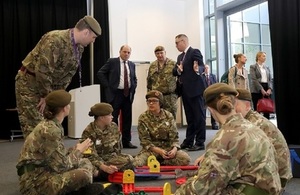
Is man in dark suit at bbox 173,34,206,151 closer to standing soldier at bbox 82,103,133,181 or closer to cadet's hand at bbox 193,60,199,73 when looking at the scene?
cadet's hand at bbox 193,60,199,73

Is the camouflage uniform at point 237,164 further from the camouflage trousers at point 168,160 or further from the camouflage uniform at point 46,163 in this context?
the camouflage trousers at point 168,160

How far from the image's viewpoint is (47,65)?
8.77 feet

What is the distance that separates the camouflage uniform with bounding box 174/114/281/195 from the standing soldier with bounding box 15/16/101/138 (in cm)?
167

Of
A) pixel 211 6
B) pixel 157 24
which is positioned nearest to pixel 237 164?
pixel 211 6

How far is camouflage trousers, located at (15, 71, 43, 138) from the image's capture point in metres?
2.80

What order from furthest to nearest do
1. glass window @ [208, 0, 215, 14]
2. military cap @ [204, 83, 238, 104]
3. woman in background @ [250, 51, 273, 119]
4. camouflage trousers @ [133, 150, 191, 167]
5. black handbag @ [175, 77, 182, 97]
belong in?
glass window @ [208, 0, 215, 14] < woman in background @ [250, 51, 273, 119] < black handbag @ [175, 77, 182, 97] < camouflage trousers @ [133, 150, 191, 167] < military cap @ [204, 83, 238, 104]

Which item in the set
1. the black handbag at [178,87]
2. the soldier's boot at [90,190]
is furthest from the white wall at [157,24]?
the soldier's boot at [90,190]

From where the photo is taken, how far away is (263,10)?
7594 mm

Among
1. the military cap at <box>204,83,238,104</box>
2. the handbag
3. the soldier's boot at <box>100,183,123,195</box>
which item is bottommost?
the soldier's boot at <box>100,183,123,195</box>

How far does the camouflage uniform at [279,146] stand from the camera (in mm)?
2059

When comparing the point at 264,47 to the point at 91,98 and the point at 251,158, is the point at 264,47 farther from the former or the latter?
the point at 251,158

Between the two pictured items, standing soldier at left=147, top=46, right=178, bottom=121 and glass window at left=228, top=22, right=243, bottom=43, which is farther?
glass window at left=228, top=22, right=243, bottom=43

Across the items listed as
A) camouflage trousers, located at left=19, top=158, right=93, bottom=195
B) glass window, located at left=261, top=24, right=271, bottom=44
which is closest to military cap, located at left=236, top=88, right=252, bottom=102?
camouflage trousers, located at left=19, top=158, right=93, bottom=195

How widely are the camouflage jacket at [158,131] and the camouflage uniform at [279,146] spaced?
1.54m
